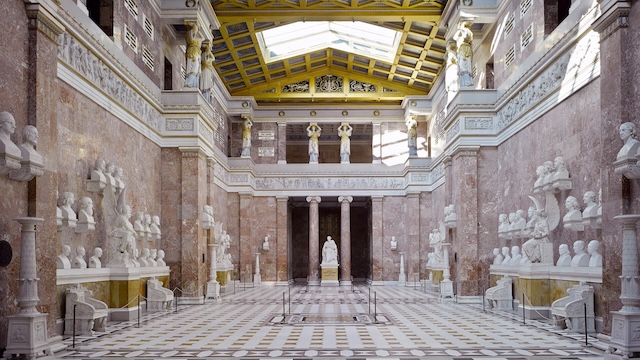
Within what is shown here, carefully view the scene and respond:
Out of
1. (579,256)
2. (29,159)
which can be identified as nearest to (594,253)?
(579,256)

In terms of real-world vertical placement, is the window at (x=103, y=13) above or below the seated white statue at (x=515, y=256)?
above

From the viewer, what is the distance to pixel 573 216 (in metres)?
14.8

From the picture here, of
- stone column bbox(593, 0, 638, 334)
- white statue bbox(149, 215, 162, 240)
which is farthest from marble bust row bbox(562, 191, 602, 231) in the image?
white statue bbox(149, 215, 162, 240)

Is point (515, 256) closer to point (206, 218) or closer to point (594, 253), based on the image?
point (594, 253)

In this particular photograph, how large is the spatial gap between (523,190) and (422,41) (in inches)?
491

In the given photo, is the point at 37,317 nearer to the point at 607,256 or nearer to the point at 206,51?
the point at 607,256

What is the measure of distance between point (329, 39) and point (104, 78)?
708 inches

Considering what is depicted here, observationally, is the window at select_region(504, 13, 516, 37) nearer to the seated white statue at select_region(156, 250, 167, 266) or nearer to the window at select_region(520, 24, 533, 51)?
the window at select_region(520, 24, 533, 51)

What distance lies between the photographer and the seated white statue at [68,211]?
14.3m

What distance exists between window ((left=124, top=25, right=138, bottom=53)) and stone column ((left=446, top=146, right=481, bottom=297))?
35.1 ft

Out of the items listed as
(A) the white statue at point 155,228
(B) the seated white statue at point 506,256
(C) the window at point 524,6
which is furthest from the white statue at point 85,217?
(C) the window at point 524,6

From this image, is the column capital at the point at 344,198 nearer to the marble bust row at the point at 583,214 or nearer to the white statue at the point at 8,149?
the marble bust row at the point at 583,214

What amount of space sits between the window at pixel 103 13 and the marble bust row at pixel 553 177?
11808 millimetres

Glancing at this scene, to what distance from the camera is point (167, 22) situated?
Result: 77.0ft
